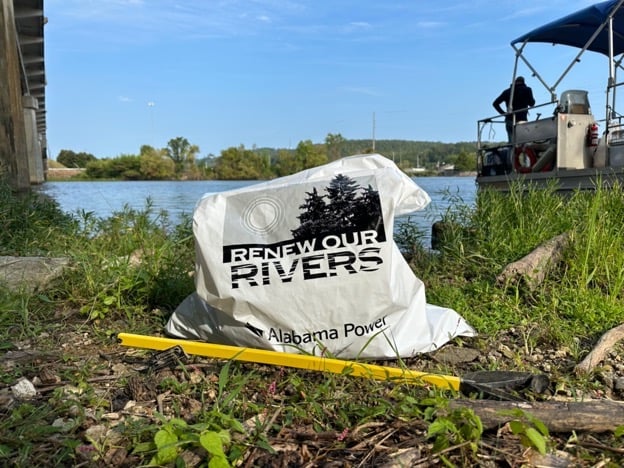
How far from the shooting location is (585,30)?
8766 mm

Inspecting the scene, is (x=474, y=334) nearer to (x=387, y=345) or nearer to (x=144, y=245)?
(x=387, y=345)

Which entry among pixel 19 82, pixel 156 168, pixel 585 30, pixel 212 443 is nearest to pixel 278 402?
pixel 212 443

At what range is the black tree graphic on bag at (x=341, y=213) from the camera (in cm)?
234

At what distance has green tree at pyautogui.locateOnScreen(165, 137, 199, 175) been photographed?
65.8 m

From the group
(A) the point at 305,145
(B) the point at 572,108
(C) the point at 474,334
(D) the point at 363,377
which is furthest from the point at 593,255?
(A) the point at 305,145

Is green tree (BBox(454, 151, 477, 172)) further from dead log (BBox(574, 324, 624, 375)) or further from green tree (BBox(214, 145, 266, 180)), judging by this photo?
green tree (BBox(214, 145, 266, 180))

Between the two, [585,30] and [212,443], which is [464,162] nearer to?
[585,30]

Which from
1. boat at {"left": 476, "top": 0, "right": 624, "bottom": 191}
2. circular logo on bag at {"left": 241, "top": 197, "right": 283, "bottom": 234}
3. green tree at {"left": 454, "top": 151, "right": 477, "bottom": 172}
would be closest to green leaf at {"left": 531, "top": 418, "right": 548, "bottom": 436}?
circular logo on bag at {"left": 241, "top": 197, "right": 283, "bottom": 234}

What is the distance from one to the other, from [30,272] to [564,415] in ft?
10.2

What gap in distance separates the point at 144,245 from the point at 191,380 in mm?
2114

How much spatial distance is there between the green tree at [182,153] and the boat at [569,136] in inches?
2280

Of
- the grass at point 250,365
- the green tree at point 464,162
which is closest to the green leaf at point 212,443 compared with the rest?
the grass at point 250,365

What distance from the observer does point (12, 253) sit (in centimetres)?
425

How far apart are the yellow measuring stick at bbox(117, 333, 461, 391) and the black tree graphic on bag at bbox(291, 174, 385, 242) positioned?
0.55 m
